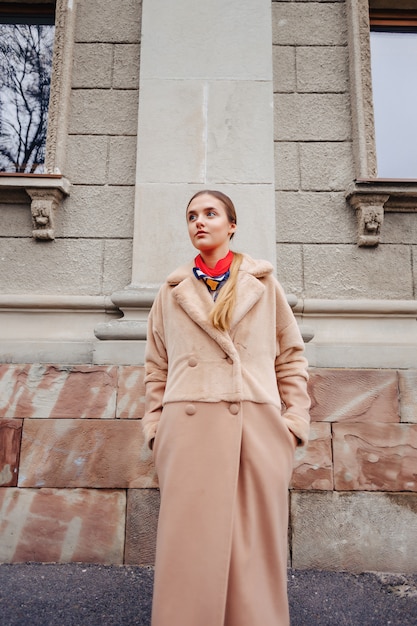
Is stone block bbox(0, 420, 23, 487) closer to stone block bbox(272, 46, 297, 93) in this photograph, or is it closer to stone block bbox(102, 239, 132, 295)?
stone block bbox(102, 239, 132, 295)

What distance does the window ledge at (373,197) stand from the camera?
12.0ft

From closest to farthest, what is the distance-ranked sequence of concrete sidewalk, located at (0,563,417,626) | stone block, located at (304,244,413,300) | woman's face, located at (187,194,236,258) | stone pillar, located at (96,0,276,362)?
woman's face, located at (187,194,236,258), concrete sidewalk, located at (0,563,417,626), stone pillar, located at (96,0,276,362), stone block, located at (304,244,413,300)

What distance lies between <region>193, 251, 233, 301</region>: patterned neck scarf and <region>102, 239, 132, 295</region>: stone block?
179cm

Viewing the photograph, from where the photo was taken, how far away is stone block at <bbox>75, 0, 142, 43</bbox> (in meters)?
4.11

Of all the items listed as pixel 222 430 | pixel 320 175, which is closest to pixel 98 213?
pixel 320 175

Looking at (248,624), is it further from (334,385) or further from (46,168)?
(46,168)

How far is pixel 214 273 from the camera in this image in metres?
1.97

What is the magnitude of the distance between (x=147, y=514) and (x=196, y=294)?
164 cm

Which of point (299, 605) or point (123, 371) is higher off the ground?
point (123, 371)

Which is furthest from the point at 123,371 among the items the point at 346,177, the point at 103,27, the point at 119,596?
the point at 103,27

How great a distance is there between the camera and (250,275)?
6.34 ft

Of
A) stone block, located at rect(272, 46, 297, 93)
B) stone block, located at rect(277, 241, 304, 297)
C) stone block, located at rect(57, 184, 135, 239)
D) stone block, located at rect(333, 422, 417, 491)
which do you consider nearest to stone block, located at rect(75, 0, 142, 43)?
stone block, located at rect(272, 46, 297, 93)

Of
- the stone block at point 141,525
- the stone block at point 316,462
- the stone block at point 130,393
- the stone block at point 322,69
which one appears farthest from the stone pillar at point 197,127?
the stone block at point 316,462

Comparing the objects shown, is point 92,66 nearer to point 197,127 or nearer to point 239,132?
point 197,127
